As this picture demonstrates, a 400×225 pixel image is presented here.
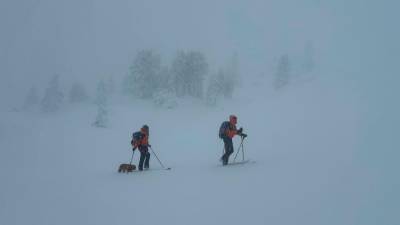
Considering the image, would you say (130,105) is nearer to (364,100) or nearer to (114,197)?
(364,100)

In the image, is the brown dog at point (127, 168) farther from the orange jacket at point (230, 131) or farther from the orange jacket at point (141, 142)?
the orange jacket at point (230, 131)

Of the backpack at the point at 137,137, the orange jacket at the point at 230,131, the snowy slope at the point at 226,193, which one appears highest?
the orange jacket at the point at 230,131

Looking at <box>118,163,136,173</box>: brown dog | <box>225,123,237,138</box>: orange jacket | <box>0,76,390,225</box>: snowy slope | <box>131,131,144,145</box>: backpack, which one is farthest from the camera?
<box>118,163,136,173</box>: brown dog

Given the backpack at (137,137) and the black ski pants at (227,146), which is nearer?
the black ski pants at (227,146)

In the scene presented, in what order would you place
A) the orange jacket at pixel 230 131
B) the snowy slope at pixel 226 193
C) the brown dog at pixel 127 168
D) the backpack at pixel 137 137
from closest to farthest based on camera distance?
the snowy slope at pixel 226 193
the orange jacket at pixel 230 131
the backpack at pixel 137 137
the brown dog at pixel 127 168

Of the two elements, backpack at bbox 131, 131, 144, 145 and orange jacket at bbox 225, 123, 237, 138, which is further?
backpack at bbox 131, 131, 144, 145

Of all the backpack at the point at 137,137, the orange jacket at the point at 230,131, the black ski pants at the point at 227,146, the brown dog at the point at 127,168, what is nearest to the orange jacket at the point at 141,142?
the backpack at the point at 137,137

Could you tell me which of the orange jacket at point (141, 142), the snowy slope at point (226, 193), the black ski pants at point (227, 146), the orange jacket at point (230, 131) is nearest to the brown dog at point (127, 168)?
the snowy slope at point (226, 193)

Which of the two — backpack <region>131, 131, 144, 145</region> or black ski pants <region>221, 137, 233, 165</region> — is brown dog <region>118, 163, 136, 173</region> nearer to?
backpack <region>131, 131, 144, 145</region>

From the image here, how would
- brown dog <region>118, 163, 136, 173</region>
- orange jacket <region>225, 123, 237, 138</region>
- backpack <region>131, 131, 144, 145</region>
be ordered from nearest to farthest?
orange jacket <region>225, 123, 237, 138</region>, backpack <region>131, 131, 144, 145</region>, brown dog <region>118, 163, 136, 173</region>

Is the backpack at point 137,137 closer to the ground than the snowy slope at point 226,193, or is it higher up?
higher up

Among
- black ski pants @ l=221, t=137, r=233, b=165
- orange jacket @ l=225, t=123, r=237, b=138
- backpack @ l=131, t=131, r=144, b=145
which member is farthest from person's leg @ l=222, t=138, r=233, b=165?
backpack @ l=131, t=131, r=144, b=145

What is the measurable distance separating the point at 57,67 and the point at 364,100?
467 ft

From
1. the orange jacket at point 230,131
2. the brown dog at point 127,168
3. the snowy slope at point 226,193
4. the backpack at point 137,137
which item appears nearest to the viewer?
the snowy slope at point 226,193
